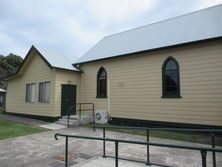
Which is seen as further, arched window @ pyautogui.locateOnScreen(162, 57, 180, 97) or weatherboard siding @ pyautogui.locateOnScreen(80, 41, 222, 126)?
arched window @ pyautogui.locateOnScreen(162, 57, 180, 97)

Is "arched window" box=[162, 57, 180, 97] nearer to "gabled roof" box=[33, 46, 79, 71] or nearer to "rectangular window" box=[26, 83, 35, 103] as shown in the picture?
"gabled roof" box=[33, 46, 79, 71]

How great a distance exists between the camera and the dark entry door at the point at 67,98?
14609 mm

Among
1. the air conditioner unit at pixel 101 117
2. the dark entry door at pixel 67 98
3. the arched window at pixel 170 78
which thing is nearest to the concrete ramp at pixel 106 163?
the arched window at pixel 170 78

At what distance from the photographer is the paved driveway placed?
19.2 ft

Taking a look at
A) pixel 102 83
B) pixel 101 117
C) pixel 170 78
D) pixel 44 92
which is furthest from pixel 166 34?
pixel 44 92

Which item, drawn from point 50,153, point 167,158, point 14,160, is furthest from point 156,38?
point 14,160

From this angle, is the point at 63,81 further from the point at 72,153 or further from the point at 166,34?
the point at 72,153

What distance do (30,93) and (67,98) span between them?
13.2 feet

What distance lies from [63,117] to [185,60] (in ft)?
29.6

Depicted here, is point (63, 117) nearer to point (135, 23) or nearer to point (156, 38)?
point (156, 38)

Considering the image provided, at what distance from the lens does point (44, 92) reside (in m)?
15.4

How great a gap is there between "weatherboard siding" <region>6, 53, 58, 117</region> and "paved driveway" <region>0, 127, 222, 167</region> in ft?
19.9

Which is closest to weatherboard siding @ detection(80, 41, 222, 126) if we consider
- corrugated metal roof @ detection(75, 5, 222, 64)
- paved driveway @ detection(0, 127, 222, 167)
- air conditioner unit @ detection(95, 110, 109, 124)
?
corrugated metal roof @ detection(75, 5, 222, 64)

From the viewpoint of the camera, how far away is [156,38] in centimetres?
1310
